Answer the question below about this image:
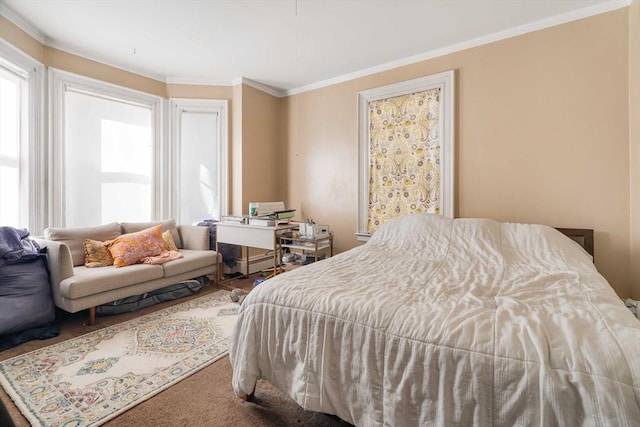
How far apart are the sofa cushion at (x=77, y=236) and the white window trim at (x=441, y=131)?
8.96ft

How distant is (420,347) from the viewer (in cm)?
103

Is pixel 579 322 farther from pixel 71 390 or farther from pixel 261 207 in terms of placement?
pixel 261 207

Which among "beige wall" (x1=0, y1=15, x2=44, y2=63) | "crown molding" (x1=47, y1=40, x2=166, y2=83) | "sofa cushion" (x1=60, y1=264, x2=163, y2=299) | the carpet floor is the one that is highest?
"crown molding" (x1=47, y1=40, x2=166, y2=83)

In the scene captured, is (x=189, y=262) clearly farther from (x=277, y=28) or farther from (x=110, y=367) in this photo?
(x=277, y=28)

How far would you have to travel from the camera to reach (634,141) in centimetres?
222

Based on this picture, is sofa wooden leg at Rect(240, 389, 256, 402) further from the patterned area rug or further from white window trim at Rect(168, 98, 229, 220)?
white window trim at Rect(168, 98, 229, 220)

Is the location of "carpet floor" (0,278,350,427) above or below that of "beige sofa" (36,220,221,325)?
below

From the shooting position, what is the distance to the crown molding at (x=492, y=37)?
93.1 inches

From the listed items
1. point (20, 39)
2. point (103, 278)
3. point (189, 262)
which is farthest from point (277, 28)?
point (103, 278)

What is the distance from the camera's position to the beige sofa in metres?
2.38

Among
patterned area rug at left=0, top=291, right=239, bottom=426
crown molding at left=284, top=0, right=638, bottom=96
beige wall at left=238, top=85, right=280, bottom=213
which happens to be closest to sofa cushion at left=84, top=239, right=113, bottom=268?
patterned area rug at left=0, top=291, right=239, bottom=426

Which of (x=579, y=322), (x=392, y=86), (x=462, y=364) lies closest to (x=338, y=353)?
(x=462, y=364)

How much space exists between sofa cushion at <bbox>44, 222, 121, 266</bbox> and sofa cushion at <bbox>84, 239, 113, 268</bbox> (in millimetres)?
53

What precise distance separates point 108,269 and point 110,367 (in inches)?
43.4
